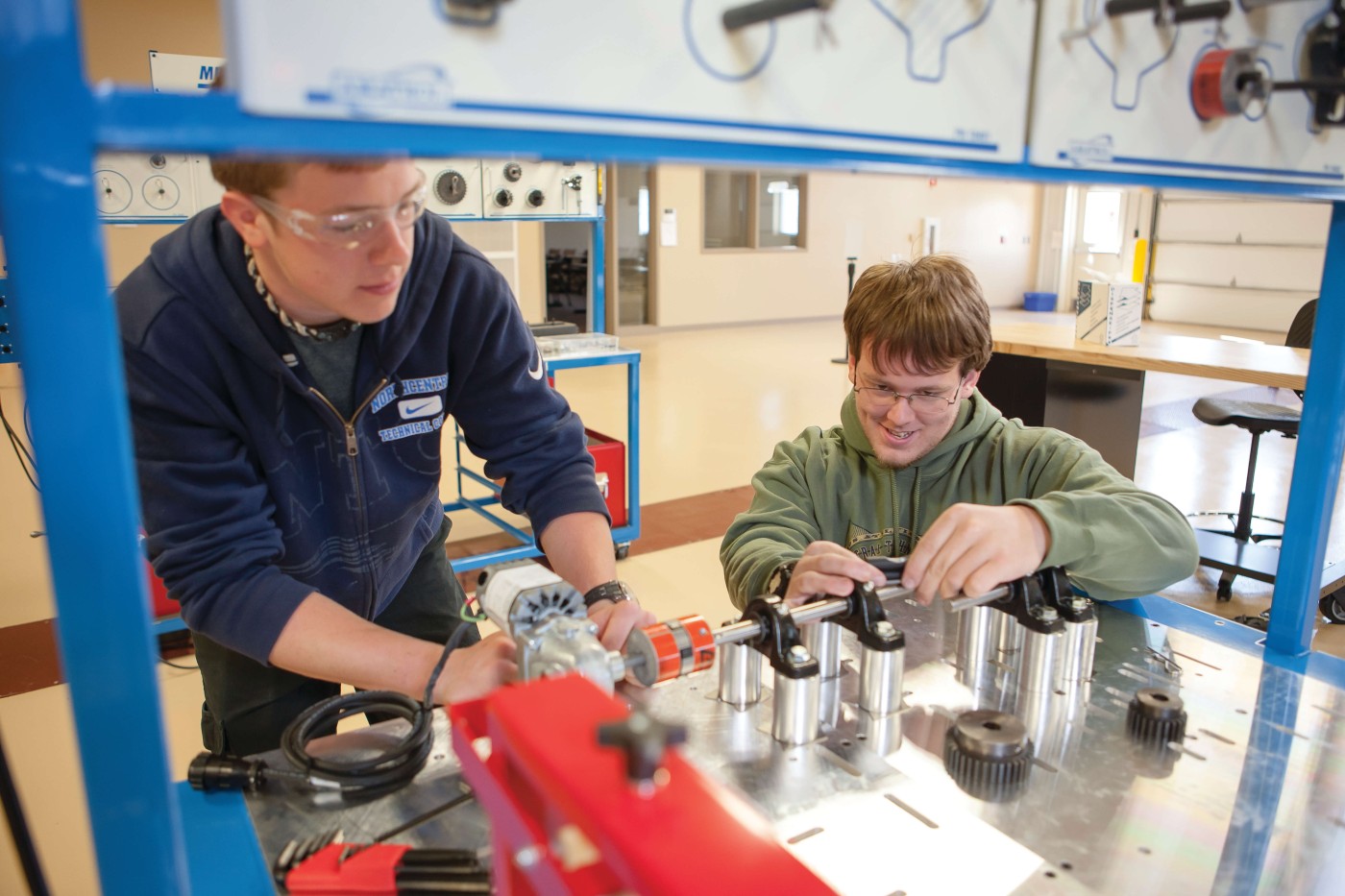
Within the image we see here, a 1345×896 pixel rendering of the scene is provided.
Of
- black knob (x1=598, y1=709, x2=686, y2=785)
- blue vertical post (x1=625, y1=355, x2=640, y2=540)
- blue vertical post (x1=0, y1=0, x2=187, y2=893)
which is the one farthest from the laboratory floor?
black knob (x1=598, y1=709, x2=686, y2=785)

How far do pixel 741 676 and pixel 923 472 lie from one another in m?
0.66

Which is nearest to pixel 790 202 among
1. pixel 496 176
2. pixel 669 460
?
pixel 669 460

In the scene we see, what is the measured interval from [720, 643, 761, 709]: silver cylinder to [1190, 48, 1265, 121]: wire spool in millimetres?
636

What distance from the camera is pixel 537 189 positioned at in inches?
138

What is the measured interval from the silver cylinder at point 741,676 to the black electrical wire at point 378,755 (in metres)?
0.28

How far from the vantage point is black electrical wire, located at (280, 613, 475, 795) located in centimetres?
83

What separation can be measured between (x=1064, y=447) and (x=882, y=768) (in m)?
0.77

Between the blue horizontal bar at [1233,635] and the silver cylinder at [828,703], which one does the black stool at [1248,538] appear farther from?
the silver cylinder at [828,703]

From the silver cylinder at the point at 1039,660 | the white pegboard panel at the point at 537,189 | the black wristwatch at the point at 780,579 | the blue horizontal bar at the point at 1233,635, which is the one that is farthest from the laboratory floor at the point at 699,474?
the white pegboard panel at the point at 537,189

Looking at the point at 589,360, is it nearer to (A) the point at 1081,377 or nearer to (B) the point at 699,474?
(B) the point at 699,474

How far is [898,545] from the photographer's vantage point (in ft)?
4.91

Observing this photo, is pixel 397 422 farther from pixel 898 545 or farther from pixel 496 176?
pixel 496 176

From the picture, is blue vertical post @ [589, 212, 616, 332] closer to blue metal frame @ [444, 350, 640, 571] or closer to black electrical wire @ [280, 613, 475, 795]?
blue metal frame @ [444, 350, 640, 571]

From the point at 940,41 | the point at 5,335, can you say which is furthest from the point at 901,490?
the point at 5,335
